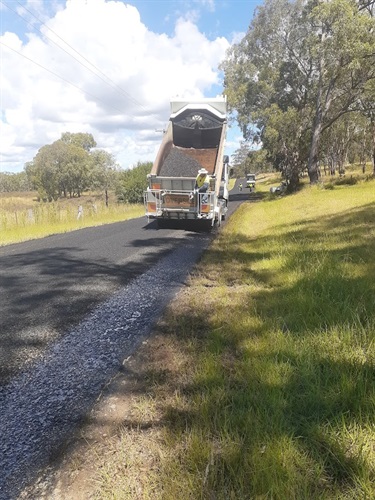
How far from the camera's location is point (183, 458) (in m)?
2.00

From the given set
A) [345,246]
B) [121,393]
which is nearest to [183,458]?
[121,393]

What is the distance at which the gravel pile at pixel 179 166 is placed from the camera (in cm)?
1179

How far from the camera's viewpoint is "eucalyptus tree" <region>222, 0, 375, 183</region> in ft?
70.3

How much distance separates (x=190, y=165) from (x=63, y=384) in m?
10.1

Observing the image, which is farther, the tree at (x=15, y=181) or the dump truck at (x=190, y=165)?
the tree at (x=15, y=181)

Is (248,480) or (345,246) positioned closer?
(248,480)

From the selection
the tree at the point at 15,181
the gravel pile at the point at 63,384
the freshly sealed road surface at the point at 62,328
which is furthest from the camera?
the tree at the point at 15,181

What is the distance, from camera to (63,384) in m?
2.95

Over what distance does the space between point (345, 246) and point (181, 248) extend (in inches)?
167

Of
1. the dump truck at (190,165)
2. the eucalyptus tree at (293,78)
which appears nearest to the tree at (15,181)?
the eucalyptus tree at (293,78)

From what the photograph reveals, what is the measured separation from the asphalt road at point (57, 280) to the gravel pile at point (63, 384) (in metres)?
0.26

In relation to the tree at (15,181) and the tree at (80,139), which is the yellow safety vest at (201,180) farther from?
the tree at (15,181)

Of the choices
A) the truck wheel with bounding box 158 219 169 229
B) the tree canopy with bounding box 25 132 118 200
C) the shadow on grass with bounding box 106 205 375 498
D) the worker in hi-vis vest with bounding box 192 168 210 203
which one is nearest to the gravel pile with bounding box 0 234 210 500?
the shadow on grass with bounding box 106 205 375 498

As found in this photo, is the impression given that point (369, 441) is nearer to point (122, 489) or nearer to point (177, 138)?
point (122, 489)
